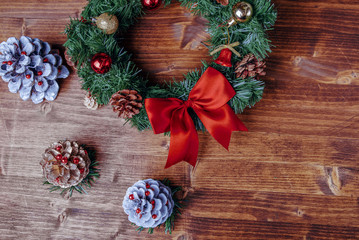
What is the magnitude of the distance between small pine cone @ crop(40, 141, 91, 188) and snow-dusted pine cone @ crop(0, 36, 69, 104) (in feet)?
0.67

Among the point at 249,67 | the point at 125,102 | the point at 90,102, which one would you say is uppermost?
the point at 249,67

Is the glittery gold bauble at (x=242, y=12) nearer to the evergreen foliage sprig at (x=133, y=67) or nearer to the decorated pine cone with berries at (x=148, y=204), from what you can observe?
the evergreen foliage sprig at (x=133, y=67)

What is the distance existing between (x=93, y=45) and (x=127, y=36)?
196mm

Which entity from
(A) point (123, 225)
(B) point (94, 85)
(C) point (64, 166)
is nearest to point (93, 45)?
(B) point (94, 85)

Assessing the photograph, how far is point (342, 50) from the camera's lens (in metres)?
1.01

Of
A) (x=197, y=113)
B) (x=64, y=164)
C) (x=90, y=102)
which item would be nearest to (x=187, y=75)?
(x=197, y=113)

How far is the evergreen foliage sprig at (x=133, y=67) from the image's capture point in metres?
0.84

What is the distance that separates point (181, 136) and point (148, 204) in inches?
9.5

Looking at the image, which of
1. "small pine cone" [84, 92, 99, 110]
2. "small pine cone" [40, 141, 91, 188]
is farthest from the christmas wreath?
"small pine cone" [40, 141, 91, 188]

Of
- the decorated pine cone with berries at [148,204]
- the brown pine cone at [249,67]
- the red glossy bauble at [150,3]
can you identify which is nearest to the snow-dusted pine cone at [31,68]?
the red glossy bauble at [150,3]

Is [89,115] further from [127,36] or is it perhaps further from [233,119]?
[233,119]

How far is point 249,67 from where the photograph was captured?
0.84 metres

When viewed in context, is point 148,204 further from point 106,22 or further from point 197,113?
point 106,22

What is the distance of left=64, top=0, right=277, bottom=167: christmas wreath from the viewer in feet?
2.77
